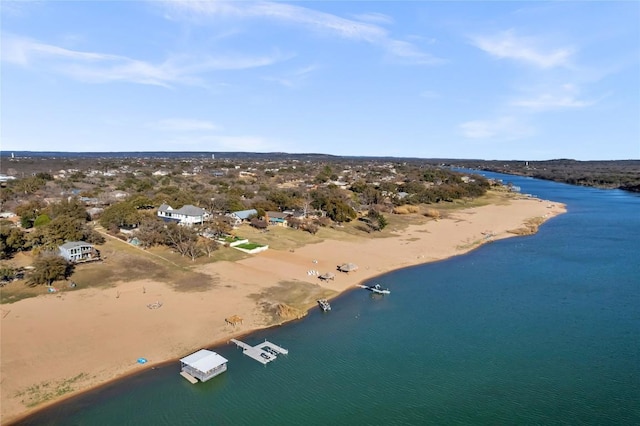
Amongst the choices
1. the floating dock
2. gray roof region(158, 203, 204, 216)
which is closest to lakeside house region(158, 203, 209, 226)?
gray roof region(158, 203, 204, 216)

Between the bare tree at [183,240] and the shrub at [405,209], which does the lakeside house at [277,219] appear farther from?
the shrub at [405,209]

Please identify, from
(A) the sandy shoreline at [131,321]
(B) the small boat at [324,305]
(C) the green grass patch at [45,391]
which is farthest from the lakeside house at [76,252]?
(B) the small boat at [324,305]

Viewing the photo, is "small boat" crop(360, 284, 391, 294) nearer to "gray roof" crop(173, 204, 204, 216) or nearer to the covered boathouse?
the covered boathouse

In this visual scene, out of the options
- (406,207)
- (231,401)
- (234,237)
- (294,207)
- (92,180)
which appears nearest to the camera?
(231,401)

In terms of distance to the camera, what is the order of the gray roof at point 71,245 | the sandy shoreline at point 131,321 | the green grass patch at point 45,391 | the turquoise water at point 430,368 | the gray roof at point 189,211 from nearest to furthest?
the turquoise water at point 430,368 → the green grass patch at point 45,391 → the sandy shoreline at point 131,321 → the gray roof at point 71,245 → the gray roof at point 189,211

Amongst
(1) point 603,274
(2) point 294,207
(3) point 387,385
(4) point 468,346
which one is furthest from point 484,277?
(2) point 294,207

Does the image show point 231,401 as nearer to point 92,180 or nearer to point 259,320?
point 259,320

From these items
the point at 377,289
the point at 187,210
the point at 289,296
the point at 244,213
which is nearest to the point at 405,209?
the point at 244,213
